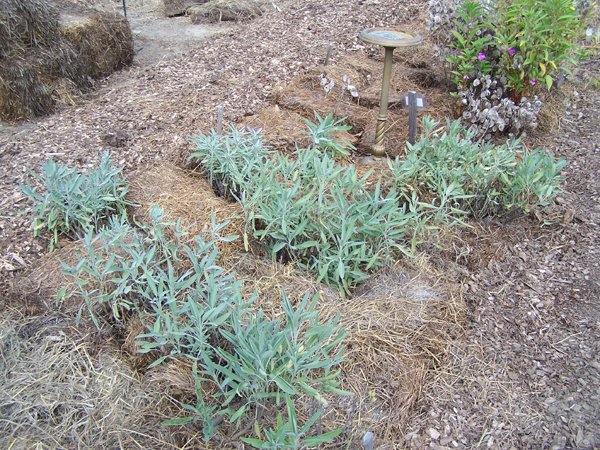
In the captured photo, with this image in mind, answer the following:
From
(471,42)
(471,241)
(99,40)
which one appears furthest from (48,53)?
(471,241)

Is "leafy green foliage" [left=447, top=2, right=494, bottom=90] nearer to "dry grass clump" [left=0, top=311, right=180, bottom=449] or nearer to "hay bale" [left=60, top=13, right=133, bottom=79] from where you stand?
"dry grass clump" [left=0, top=311, right=180, bottom=449]

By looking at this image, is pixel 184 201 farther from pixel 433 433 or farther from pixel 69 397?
pixel 433 433

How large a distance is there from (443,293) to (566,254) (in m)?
0.75

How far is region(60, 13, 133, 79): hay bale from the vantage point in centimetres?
439

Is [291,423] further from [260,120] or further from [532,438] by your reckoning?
[260,120]

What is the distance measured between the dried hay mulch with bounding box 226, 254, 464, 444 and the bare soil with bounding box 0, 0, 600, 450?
0.07 m

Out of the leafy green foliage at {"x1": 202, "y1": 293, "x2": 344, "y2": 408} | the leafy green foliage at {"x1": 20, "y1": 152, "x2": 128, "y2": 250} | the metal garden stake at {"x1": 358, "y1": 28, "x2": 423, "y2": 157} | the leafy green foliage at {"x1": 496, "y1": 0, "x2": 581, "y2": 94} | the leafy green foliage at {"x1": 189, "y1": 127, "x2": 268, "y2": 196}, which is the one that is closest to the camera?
the leafy green foliage at {"x1": 202, "y1": 293, "x2": 344, "y2": 408}

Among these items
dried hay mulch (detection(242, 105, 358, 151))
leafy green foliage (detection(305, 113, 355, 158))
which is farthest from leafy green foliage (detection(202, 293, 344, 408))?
dried hay mulch (detection(242, 105, 358, 151))

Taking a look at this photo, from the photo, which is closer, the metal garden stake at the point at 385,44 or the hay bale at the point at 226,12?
the metal garden stake at the point at 385,44

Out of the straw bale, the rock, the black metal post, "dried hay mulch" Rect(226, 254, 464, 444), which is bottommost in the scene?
the rock

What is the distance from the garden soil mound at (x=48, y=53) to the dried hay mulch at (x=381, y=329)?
2470 mm

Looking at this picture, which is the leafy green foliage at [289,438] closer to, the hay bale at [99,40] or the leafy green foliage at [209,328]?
the leafy green foliage at [209,328]

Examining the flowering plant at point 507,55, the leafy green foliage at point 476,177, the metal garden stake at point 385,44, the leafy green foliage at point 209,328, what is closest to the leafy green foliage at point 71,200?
the leafy green foliage at point 209,328

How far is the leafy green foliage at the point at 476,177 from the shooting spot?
2660mm
